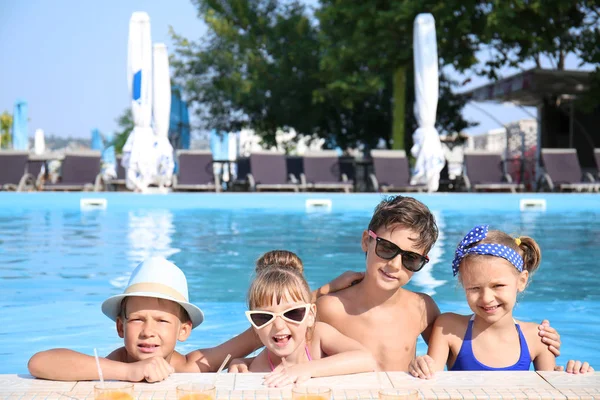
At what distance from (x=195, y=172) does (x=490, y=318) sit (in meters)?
12.0

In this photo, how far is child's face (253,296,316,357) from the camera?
2275 mm

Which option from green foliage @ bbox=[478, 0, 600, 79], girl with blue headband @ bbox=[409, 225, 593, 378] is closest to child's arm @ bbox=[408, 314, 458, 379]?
girl with blue headband @ bbox=[409, 225, 593, 378]

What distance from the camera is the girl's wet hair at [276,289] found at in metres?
2.33

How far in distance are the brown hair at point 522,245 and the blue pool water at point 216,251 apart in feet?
4.59

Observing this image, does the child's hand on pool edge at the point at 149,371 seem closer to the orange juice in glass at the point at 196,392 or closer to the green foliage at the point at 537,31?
the orange juice in glass at the point at 196,392

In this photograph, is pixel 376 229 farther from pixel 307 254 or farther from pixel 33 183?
pixel 33 183

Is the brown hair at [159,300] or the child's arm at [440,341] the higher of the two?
the brown hair at [159,300]

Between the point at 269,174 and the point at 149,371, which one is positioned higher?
the point at 269,174

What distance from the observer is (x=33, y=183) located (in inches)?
546

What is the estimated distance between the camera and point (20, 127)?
19328 mm

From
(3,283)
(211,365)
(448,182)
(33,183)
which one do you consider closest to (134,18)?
(33,183)

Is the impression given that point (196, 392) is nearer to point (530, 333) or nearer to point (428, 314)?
point (428, 314)

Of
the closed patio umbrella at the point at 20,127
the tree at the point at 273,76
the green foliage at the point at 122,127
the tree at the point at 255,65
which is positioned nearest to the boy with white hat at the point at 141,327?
the tree at the point at 273,76

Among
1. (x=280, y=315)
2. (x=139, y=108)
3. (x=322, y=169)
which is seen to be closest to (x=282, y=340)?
(x=280, y=315)
